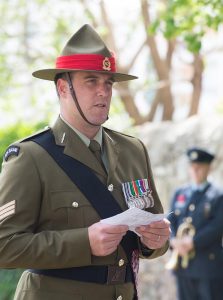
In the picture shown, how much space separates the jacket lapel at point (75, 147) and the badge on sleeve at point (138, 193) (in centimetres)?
14

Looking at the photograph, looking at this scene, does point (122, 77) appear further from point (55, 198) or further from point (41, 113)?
point (41, 113)

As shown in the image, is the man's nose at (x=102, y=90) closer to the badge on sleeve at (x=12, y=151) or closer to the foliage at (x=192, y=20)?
the badge on sleeve at (x=12, y=151)

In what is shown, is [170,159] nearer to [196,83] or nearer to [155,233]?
[196,83]

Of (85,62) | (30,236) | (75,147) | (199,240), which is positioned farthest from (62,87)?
(199,240)

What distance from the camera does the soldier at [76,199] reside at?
378cm

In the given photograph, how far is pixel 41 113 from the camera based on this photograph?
16609mm

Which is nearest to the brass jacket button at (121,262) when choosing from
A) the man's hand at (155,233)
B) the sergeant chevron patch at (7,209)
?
the man's hand at (155,233)

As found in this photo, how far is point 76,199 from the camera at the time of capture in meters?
3.91

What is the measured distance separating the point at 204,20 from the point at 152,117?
886cm

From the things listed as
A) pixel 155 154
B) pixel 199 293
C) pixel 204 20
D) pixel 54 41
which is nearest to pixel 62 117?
pixel 204 20

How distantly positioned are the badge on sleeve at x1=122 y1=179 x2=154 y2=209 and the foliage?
9.64 ft

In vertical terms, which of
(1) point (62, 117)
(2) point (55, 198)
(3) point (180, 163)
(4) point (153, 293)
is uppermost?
(1) point (62, 117)

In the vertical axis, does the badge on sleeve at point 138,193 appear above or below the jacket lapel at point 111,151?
below

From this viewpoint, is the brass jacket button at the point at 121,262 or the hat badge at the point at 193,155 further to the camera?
the hat badge at the point at 193,155
